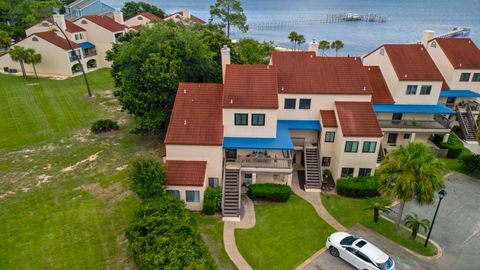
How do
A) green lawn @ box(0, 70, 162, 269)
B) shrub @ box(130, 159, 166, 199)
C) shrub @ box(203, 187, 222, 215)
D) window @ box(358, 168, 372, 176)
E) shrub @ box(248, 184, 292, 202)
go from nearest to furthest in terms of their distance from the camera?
green lawn @ box(0, 70, 162, 269) → shrub @ box(130, 159, 166, 199) → shrub @ box(203, 187, 222, 215) → shrub @ box(248, 184, 292, 202) → window @ box(358, 168, 372, 176)

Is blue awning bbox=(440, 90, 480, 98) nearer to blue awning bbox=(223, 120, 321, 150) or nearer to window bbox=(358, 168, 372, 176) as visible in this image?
window bbox=(358, 168, 372, 176)

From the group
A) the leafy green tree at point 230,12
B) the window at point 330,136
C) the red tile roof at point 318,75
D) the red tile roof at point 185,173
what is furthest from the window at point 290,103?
the leafy green tree at point 230,12

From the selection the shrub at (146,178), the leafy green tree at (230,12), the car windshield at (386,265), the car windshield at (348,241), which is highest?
the leafy green tree at (230,12)

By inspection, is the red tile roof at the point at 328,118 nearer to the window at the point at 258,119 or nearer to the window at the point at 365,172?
the window at the point at 365,172

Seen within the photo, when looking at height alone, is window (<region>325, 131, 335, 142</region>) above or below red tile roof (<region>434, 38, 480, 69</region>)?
below

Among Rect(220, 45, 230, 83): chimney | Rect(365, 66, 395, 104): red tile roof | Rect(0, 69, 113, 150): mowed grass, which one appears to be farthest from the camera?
Rect(0, 69, 113, 150): mowed grass

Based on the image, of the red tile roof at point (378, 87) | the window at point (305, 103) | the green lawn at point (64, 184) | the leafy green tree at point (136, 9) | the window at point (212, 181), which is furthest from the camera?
the leafy green tree at point (136, 9)

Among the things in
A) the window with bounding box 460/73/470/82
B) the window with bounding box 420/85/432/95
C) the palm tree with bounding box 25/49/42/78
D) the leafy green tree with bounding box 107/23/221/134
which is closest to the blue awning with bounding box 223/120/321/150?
the leafy green tree with bounding box 107/23/221/134

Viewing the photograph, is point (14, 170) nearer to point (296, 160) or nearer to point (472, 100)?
point (296, 160)
